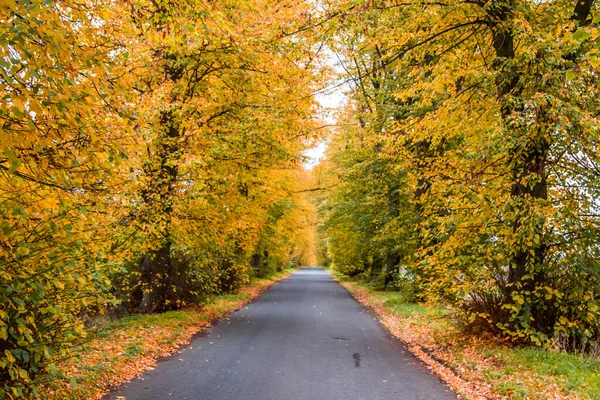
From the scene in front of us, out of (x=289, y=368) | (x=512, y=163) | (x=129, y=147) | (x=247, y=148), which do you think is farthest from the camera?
(x=247, y=148)

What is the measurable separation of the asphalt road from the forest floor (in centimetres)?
44

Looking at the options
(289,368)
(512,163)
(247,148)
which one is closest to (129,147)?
(289,368)

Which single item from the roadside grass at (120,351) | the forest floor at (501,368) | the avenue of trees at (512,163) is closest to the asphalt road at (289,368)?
the roadside grass at (120,351)

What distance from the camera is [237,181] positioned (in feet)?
45.2

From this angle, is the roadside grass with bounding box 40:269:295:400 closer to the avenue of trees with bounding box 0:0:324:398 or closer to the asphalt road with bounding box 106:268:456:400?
the asphalt road with bounding box 106:268:456:400

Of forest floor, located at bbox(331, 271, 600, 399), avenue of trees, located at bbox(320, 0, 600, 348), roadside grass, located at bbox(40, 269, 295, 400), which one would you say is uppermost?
avenue of trees, located at bbox(320, 0, 600, 348)

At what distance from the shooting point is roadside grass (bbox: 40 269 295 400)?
5.54m

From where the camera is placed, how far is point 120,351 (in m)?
7.77

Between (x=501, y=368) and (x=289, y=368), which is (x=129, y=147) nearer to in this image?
(x=289, y=368)

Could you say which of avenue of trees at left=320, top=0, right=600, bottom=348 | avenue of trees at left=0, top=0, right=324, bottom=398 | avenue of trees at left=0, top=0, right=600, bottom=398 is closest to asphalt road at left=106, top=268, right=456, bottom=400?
avenue of trees at left=0, top=0, right=600, bottom=398

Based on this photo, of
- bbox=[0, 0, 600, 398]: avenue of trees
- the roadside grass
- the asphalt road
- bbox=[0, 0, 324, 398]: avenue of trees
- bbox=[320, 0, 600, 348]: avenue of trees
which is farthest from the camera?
bbox=[320, 0, 600, 348]: avenue of trees

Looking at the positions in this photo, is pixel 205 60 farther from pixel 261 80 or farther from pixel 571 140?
pixel 571 140

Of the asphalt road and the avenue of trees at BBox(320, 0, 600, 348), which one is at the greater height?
the avenue of trees at BBox(320, 0, 600, 348)

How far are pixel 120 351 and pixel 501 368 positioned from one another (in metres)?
6.66
